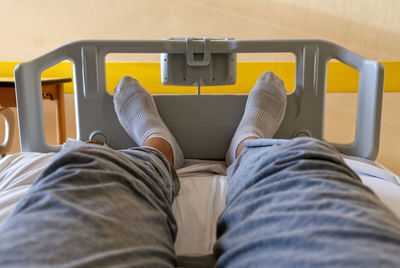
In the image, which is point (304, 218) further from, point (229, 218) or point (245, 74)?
point (245, 74)

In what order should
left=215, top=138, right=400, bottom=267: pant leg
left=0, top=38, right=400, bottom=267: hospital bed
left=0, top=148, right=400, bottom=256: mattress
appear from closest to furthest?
left=215, top=138, right=400, bottom=267: pant leg → left=0, top=148, right=400, bottom=256: mattress → left=0, top=38, right=400, bottom=267: hospital bed

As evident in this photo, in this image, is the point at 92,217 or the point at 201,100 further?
the point at 201,100

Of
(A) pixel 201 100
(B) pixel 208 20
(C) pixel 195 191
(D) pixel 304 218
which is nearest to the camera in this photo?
(D) pixel 304 218

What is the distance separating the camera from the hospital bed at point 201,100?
2.81 ft

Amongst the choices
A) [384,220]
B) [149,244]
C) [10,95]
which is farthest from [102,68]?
[10,95]

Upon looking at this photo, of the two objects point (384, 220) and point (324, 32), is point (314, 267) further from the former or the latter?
point (324, 32)

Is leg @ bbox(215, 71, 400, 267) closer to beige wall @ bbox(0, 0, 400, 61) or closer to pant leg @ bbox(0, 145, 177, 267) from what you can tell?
pant leg @ bbox(0, 145, 177, 267)

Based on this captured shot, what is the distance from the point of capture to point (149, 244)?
378 mm

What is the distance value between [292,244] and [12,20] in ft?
7.78

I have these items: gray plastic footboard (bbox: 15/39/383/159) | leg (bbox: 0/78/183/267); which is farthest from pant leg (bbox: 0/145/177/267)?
gray plastic footboard (bbox: 15/39/383/159)

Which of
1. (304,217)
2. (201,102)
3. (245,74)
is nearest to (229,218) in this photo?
(304,217)

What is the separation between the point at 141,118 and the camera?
0.96 meters

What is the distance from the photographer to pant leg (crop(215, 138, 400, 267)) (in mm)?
307

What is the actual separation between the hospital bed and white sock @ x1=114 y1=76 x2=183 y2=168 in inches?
0.9
